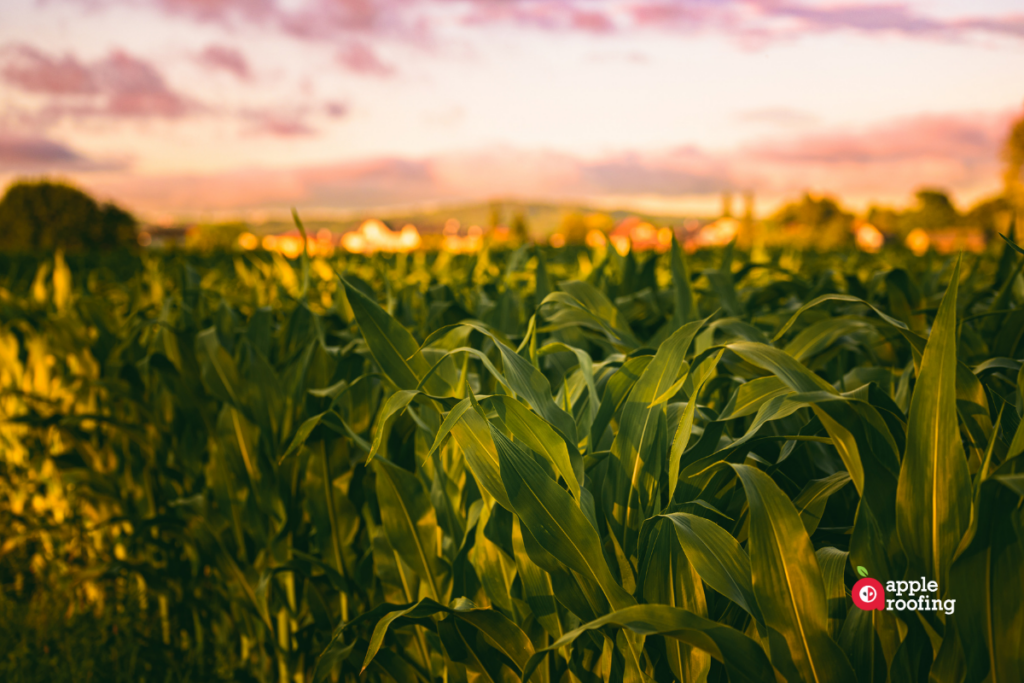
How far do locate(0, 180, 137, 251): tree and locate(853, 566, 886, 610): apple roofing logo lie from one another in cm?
5222

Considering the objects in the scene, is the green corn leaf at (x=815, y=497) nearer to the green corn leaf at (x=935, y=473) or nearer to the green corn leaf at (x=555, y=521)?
the green corn leaf at (x=935, y=473)

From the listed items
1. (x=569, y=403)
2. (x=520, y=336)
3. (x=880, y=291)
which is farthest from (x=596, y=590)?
(x=880, y=291)

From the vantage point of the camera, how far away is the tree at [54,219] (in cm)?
4600

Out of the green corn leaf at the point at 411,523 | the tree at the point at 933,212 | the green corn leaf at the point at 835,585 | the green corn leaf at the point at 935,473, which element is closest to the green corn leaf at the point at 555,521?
the green corn leaf at the point at 835,585

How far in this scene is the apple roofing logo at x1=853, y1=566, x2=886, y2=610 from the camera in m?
0.92

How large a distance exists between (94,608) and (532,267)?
2645mm

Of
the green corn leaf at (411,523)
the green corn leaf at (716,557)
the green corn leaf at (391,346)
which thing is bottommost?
the green corn leaf at (411,523)

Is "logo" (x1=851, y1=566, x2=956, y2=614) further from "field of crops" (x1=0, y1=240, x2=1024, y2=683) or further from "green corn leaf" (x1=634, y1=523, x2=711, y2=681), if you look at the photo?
"green corn leaf" (x1=634, y1=523, x2=711, y2=681)

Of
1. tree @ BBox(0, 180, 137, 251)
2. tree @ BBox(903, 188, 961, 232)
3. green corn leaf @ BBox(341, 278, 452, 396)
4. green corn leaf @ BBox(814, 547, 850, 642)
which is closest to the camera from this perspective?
green corn leaf @ BBox(814, 547, 850, 642)

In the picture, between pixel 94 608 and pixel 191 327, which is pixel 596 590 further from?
pixel 94 608

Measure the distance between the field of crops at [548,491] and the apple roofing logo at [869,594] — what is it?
0.02 metres

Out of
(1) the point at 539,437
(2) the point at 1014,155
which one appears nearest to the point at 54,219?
(1) the point at 539,437

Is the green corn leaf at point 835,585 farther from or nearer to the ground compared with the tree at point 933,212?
nearer to the ground

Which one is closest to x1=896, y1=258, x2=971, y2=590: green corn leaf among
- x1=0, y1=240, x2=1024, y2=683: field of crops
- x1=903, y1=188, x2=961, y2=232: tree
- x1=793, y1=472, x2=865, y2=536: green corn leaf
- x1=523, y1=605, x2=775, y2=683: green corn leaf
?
x1=0, y1=240, x2=1024, y2=683: field of crops
